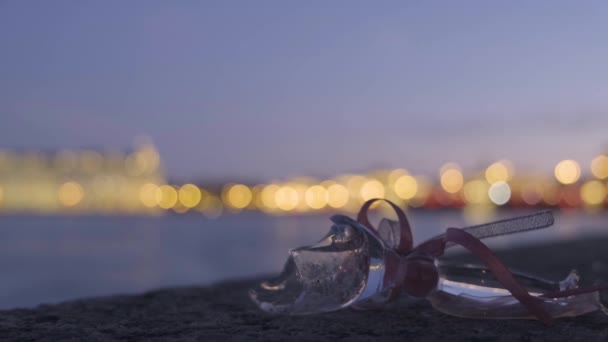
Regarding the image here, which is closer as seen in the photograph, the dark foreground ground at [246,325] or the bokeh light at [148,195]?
the dark foreground ground at [246,325]

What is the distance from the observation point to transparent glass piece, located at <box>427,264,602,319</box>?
1633 mm

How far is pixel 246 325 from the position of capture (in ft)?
5.75

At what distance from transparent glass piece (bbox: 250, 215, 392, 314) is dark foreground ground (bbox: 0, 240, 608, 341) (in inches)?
3.3

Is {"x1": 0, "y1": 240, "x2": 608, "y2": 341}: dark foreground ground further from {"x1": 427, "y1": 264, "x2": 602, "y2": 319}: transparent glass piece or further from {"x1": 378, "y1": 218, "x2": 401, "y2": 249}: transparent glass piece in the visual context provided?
{"x1": 378, "y1": 218, "x2": 401, "y2": 249}: transparent glass piece

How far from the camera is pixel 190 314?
204 cm

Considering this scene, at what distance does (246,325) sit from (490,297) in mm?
668

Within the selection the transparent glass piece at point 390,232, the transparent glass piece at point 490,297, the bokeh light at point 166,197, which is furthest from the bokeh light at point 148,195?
A: the transparent glass piece at point 490,297

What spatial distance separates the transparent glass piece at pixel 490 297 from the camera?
163cm

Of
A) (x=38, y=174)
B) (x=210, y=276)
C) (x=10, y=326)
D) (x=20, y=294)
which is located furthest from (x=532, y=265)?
(x=38, y=174)

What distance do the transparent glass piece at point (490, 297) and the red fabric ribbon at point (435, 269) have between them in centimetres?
4

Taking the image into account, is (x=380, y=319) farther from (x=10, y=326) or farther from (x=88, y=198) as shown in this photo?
(x=88, y=198)

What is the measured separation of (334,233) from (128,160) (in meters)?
122

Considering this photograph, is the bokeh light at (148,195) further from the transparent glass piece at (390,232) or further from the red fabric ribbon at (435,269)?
the red fabric ribbon at (435,269)

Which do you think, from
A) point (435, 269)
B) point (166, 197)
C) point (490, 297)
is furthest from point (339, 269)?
point (166, 197)
